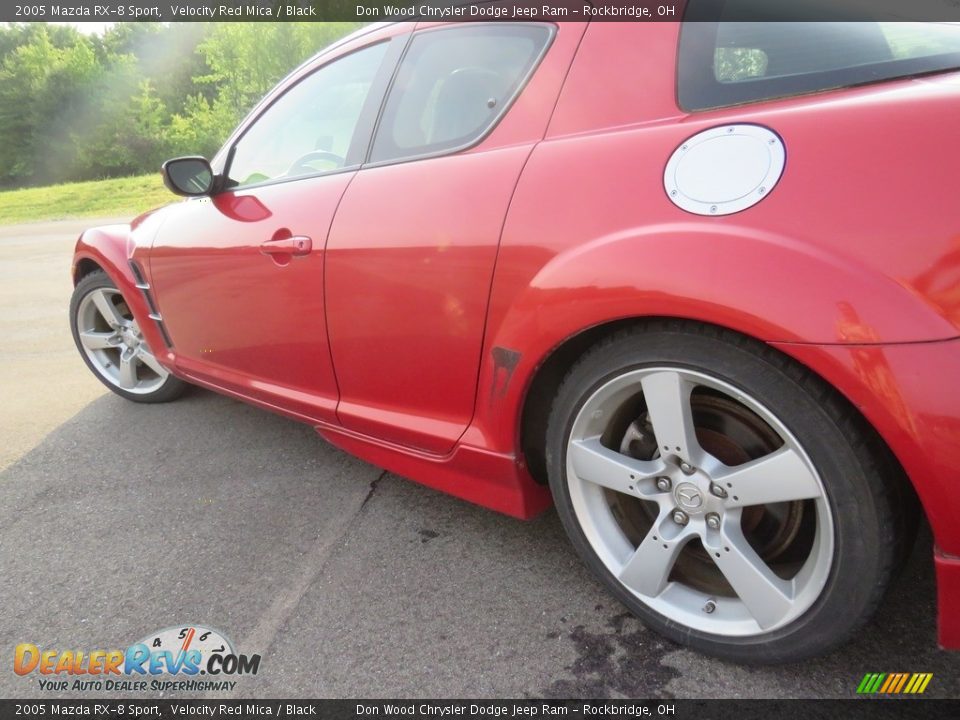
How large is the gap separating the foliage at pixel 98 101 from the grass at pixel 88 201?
65.6 feet

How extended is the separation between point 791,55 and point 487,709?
1.70 meters

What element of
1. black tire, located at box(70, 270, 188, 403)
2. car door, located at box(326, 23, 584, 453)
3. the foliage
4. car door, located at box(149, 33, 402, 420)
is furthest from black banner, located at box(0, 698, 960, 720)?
the foliage

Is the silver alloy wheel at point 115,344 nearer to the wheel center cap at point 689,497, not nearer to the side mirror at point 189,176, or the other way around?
the side mirror at point 189,176

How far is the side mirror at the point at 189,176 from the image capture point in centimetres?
273

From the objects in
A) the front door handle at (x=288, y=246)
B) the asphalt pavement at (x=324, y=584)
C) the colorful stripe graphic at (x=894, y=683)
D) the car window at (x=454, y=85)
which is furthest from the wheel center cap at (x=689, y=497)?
the front door handle at (x=288, y=246)

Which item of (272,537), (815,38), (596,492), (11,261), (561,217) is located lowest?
(11,261)

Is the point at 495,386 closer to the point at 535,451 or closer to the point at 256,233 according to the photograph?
the point at 535,451

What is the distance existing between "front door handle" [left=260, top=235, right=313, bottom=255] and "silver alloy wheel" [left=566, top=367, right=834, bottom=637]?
1.10m

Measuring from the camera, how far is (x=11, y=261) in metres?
9.58

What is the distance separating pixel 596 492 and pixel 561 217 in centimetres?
74

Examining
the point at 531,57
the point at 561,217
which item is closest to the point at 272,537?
the point at 561,217

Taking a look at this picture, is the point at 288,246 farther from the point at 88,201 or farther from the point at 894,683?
the point at 88,201

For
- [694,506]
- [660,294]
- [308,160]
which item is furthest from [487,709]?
[308,160]

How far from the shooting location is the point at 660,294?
1440mm
